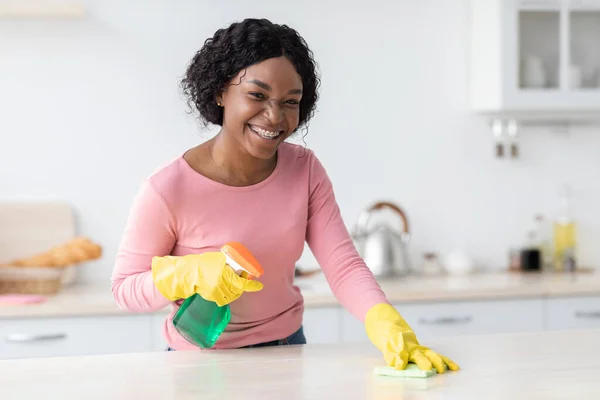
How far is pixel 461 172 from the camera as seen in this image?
11.6 feet

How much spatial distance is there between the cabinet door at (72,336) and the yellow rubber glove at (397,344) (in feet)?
4.20

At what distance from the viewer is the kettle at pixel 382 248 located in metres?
3.29

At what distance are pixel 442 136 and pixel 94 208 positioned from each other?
4.50 ft

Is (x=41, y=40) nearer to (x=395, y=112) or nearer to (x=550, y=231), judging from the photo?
(x=395, y=112)

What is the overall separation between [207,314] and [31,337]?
1.31m

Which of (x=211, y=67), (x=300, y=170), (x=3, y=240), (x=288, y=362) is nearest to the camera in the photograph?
(x=288, y=362)

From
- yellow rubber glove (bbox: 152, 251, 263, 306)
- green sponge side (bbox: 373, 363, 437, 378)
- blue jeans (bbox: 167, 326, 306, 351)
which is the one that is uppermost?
yellow rubber glove (bbox: 152, 251, 263, 306)

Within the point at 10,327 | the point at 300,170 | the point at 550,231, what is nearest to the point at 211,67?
the point at 300,170

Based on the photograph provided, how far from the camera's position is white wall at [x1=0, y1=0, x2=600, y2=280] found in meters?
3.27

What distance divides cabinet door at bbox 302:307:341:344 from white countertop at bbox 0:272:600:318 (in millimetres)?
24

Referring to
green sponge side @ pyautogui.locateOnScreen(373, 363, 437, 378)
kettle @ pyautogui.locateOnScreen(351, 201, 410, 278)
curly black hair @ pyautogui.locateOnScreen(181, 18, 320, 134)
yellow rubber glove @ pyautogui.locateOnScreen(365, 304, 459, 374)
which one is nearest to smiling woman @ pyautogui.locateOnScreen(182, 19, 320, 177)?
curly black hair @ pyautogui.locateOnScreen(181, 18, 320, 134)

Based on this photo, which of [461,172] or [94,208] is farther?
[461,172]

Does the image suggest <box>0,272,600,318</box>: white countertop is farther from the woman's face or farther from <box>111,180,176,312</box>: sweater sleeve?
the woman's face

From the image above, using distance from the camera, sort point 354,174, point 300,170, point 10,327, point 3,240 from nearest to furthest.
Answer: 1. point 300,170
2. point 10,327
3. point 3,240
4. point 354,174
